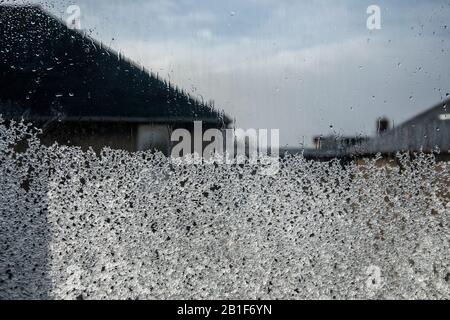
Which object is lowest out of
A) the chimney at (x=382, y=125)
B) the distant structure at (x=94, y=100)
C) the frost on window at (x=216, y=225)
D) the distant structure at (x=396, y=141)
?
the frost on window at (x=216, y=225)

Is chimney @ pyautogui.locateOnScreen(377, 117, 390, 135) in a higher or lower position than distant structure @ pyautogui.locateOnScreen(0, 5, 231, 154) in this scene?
lower

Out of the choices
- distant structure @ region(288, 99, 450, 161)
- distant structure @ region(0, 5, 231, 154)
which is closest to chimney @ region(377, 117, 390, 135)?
distant structure @ region(288, 99, 450, 161)

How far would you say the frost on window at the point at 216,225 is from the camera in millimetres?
1949

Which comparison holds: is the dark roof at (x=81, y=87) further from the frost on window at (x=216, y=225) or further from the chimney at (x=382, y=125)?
the chimney at (x=382, y=125)

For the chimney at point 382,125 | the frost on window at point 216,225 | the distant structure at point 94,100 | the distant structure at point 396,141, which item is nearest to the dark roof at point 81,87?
the distant structure at point 94,100

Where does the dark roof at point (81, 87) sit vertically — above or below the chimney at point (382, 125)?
above

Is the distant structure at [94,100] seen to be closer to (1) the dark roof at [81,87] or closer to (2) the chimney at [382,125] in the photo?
(1) the dark roof at [81,87]

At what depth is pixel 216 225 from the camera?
1965 millimetres

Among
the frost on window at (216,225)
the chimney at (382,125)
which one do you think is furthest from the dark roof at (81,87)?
the chimney at (382,125)

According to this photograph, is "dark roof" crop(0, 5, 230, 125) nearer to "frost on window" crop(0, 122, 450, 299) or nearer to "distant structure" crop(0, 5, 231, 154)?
"distant structure" crop(0, 5, 231, 154)

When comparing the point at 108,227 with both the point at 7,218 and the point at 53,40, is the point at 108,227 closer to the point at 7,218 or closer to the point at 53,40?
the point at 7,218

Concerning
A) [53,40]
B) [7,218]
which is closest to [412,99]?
[53,40]

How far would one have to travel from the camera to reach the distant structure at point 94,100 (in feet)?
6.32

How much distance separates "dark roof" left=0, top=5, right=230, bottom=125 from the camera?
1938 millimetres
